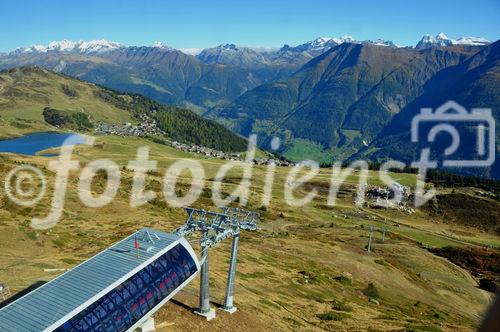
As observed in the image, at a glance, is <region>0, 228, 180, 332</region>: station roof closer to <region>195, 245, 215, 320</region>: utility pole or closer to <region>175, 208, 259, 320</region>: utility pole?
<region>175, 208, 259, 320</region>: utility pole

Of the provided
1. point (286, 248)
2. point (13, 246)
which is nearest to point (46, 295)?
point (13, 246)

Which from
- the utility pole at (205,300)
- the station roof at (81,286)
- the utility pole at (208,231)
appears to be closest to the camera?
the station roof at (81,286)

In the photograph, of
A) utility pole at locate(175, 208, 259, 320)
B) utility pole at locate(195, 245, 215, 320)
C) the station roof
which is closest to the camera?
the station roof

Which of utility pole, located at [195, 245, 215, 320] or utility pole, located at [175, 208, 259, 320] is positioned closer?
utility pole, located at [175, 208, 259, 320]

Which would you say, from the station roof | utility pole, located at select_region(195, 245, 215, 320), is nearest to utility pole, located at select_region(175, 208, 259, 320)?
utility pole, located at select_region(195, 245, 215, 320)

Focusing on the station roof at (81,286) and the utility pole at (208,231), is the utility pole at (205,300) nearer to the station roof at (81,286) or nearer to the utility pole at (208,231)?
the utility pole at (208,231)

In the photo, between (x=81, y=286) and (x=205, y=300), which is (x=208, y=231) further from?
(x=81, y=286)

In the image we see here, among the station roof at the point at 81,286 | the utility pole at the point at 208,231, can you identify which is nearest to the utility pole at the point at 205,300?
the utility pole at the point at 208,231

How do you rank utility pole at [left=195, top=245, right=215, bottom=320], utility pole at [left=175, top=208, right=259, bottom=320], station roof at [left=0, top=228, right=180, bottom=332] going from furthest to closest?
utility pole at [left=195, top=245, right=215, bottom=320], utility pole at [left=175, top=208, right=259, bottom=320], station roof at [left=0, top=228, right=180, bottom=332]
